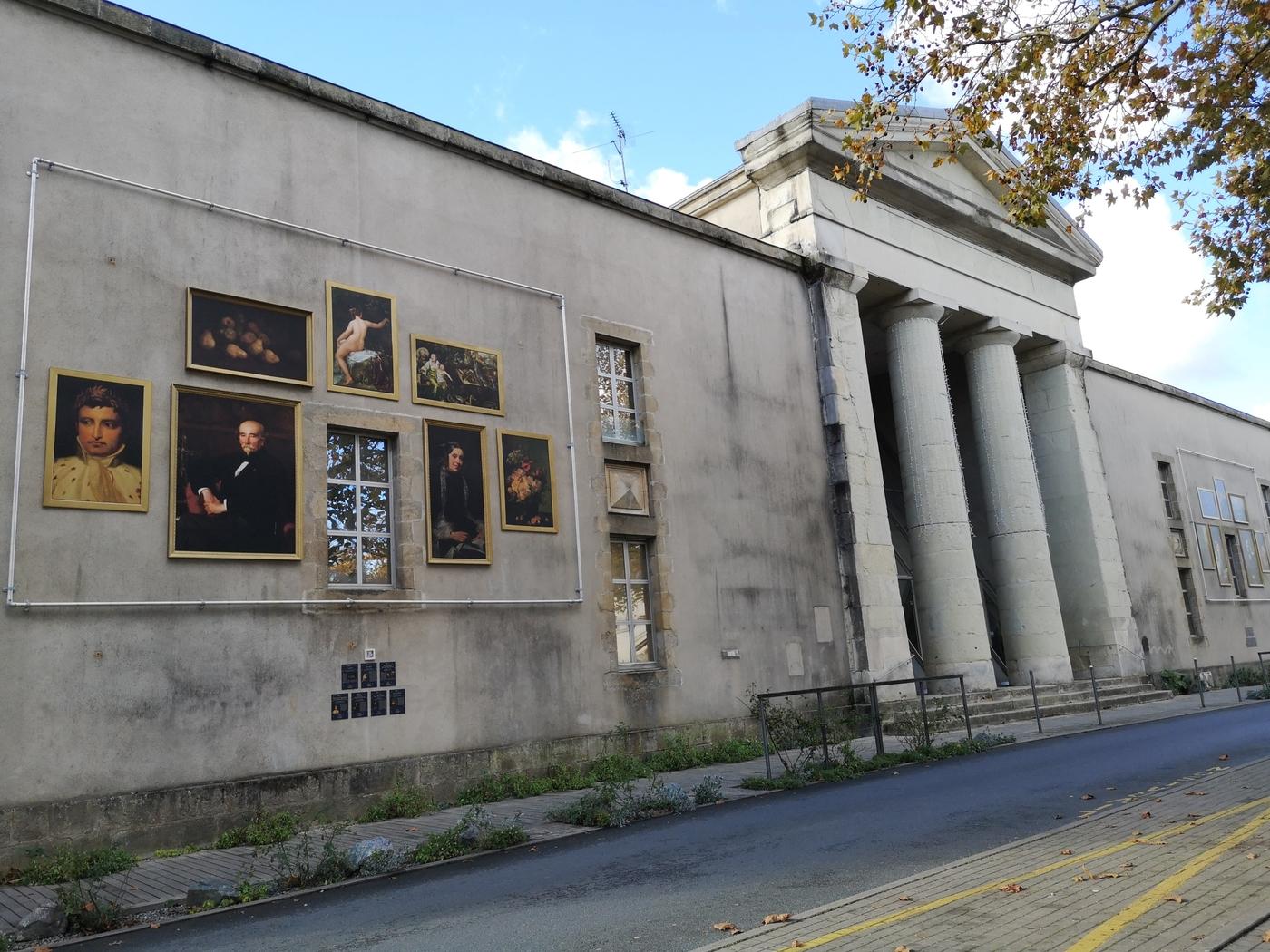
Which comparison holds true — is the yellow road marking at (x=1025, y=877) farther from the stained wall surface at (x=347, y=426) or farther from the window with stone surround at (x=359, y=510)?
the window with stone surround at (x=359, y=510)

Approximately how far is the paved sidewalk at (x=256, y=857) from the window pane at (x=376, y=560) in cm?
286

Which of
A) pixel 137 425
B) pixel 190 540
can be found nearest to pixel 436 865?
pixel 190 540

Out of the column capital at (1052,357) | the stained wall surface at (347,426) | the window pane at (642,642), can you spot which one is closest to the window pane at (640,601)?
the window pane at (642,642)

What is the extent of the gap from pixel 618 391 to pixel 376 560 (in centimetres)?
530

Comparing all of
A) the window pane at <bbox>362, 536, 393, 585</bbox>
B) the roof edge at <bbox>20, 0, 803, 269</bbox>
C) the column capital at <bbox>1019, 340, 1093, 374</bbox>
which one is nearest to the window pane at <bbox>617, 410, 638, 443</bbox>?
the roof edge at <bbox>20, 0, 803, 269</bbox>

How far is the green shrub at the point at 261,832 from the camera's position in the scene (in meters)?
10.2

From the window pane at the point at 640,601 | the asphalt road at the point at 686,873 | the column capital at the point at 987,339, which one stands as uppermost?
the column capital at the point at 987,339

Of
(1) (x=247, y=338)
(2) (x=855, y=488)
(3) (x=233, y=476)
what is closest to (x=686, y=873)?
(3) (x=233, y=476)

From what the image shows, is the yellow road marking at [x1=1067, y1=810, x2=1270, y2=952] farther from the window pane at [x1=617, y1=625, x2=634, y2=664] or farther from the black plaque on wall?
the window pane at [x1=617, y1=625, x2=634, y2=664]

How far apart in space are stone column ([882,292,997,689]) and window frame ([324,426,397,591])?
12393 mm

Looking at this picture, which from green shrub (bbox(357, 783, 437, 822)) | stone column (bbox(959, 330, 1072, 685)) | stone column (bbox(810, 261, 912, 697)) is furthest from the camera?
stone column (bbox(959, 330, 1072, 685))

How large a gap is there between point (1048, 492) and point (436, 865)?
22028 mm

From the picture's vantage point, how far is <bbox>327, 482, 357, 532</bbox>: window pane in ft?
40.7

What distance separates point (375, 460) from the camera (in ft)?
42.6
